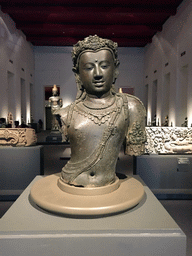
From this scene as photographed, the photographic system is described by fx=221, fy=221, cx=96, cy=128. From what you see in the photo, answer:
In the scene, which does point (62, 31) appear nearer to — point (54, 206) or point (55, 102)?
A: point (55, 102)

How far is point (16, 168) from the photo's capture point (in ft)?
11.5

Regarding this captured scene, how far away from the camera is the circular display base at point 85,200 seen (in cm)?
163

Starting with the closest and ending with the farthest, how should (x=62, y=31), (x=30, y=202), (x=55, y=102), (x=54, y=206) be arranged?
(x=54, y=206), (x=30, y=202), (x=55, y=102), (x=62, y=31)

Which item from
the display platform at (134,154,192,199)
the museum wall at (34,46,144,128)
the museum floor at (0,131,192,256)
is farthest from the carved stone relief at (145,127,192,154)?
the museum wall at (34,46,144,128)

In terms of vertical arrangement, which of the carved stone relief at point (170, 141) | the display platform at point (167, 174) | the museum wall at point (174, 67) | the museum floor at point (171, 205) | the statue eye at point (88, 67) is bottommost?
the museum floor at point (171, 205)

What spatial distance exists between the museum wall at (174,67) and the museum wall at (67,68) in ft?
5.06

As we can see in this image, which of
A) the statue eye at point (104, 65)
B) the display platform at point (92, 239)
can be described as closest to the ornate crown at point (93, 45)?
the statue eye at point (104, 65)

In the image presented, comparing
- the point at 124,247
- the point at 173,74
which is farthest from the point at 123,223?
the point at 173,74

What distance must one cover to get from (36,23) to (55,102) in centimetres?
420

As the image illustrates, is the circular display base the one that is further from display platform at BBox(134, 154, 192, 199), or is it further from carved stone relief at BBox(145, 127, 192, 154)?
carved stone relief at BBox(145, 127, 192, 154)

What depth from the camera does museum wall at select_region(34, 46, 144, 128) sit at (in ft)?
41.4

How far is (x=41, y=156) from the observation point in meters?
3.63

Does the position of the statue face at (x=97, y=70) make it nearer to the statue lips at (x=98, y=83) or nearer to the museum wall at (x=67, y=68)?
the statue lips at (x=98, y=83)

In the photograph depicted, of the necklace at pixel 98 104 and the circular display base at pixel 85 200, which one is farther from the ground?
the necklace at pixel 98 104
